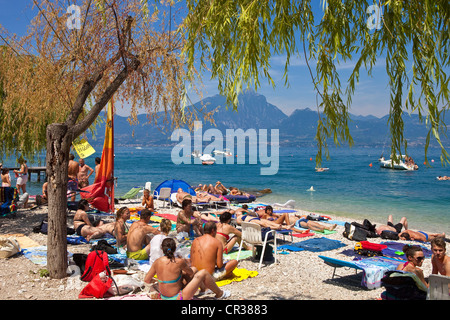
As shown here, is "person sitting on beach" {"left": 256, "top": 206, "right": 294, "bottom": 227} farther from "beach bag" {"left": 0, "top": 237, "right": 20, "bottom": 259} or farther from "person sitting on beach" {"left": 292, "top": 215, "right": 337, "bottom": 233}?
"beach bag" {"left": 0, "top": 237, "right": 20, "bottom": 259}

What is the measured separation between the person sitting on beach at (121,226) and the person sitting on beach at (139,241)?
46 centimetres

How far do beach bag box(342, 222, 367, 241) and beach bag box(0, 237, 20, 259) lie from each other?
6.64 m

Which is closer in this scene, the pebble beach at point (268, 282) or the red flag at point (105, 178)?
the pebble beach at point (268, 282)

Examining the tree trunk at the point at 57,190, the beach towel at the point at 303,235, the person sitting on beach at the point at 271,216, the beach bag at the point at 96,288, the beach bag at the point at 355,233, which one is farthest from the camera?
the person sitting on beach at the point at 271,216

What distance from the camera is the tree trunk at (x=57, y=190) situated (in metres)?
4.79

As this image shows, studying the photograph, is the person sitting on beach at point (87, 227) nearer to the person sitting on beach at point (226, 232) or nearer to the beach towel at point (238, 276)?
the person sitting on beach at point (226, 232)

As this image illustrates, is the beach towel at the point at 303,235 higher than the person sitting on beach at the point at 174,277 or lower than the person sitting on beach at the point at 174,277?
lower

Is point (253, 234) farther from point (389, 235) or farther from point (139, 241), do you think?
point (389, 235)

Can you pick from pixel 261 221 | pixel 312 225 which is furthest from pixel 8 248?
pixel 312 225

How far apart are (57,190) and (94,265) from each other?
3.50 ft

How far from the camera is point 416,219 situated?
55.6ft

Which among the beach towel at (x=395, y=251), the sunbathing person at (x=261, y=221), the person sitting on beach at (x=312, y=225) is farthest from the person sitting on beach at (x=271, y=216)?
the beach towel at (x=395, y=251)
